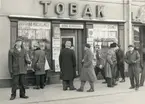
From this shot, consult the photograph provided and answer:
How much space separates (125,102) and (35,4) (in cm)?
661

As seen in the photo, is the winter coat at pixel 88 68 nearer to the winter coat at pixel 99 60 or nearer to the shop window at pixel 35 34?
the winter coat at pixel 99 60

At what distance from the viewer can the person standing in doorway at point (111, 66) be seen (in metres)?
14.1

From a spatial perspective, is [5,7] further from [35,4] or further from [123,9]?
[123,9]

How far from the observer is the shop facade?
1443 centimetres

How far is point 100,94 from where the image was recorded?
12.3 metres

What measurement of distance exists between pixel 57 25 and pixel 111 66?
127 inches

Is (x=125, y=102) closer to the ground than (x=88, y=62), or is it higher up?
closer to the ground

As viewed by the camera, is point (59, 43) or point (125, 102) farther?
point (59, 43)

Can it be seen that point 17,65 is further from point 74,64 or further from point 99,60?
point 99,60

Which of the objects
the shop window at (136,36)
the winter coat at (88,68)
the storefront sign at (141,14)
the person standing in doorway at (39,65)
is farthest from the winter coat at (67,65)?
the storefront sign at (141,14)

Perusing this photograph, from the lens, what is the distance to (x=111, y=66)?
14.4 meters

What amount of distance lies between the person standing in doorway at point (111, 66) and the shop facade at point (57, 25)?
2333 millimetres

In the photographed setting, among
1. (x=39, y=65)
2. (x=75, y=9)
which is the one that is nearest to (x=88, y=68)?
(x=39, y=65)

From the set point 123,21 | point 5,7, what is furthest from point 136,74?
point 5,7
